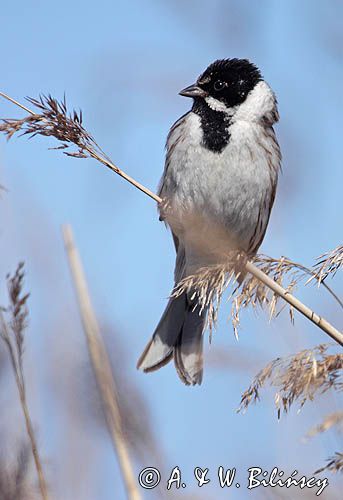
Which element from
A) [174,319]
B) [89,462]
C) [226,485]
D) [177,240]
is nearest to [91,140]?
[89,462]

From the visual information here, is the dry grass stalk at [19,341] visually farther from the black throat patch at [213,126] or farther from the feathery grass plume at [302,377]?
the black throat patch at [213,126]

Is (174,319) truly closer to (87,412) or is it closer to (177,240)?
(177,240)

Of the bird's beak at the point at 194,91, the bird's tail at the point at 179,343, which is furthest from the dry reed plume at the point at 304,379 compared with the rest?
the bird's beak at the point at 194,91

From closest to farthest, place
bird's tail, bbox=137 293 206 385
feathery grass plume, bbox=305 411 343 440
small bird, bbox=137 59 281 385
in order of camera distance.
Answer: feathery grass plume, bbox=305 411 343 440 < bird's tail, bbox=137 293 206 385 < small bird, bbox=137 59 281 385

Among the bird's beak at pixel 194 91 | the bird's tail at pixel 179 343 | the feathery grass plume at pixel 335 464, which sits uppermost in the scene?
the bird's beak at pixel 194 91

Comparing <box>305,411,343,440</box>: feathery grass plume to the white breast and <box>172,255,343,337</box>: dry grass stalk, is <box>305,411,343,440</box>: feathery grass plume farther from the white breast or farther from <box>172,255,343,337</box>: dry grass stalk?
the white breast

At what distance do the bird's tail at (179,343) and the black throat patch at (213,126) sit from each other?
2.28 ft

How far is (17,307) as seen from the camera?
1.56m

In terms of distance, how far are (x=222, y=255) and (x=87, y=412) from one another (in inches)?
21.0

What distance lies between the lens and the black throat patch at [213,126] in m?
2.87

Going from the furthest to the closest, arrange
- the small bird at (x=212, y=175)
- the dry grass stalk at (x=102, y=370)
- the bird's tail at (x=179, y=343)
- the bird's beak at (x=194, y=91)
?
1. the bird's beak at (x=194, y=91)
2. the small bird at (x=212, y=175)
3. the bird's tail at (x=179, y=343)
4. the dry grass stalk at (x=102, y=370)

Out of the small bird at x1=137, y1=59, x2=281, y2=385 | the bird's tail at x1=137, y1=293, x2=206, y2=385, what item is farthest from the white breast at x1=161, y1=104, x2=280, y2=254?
the bird's tail at x1=137, y1=293, x2=206, y2=385

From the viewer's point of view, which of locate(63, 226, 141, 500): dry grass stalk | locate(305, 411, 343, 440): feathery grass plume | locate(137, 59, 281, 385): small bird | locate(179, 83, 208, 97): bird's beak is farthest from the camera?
locate(179, 83, 208, 97): bird's beak

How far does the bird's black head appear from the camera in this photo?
3.09m
